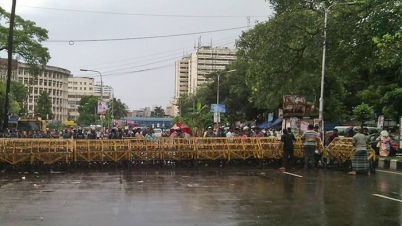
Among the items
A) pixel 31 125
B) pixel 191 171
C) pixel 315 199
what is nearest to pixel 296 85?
pixel 191 171

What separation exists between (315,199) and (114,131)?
15.9m

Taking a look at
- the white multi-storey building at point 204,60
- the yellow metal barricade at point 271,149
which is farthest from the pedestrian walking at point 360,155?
the white multi-storey building at point 204,60

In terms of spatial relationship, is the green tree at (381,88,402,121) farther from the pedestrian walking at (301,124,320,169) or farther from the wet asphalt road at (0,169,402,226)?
the wet asphalt road at (0,169,402,226)

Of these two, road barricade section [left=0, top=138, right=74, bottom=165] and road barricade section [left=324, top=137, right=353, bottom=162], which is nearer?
road barricade section [left=0, top=138, right=74, bottom=165]

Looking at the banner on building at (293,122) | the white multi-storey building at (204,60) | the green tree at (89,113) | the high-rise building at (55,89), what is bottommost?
the banner on building at (293,122)

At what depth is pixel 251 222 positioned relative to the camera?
786 centimetres

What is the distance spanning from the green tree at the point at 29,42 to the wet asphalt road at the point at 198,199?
831 inches

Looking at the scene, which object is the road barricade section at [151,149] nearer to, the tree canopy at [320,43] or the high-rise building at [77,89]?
the tree canopy at [320,43]

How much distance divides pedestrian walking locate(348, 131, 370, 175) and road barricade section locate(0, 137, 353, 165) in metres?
1.31

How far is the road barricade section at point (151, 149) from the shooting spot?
16.1 meters

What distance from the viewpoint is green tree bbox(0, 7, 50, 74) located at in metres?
33.2

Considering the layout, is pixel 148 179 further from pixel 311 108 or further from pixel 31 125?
pixel 31 125

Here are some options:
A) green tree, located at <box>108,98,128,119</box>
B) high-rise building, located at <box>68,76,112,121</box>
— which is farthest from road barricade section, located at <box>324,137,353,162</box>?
high-rise building, located at <box>68,76,112,121</box>

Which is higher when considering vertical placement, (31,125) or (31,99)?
(31,99)
